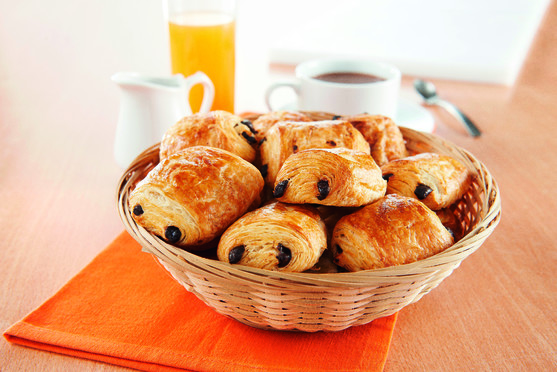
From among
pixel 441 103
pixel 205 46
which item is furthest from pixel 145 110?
pixel 441 103

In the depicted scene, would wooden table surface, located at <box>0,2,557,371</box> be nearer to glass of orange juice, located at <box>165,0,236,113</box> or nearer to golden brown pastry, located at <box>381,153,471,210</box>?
golden brown pastry, located at <box>381,153,471,210</box>

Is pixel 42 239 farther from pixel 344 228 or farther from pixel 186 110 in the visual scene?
pixel 344 228

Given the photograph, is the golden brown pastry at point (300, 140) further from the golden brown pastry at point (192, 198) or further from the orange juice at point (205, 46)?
the orange juice at point (205, 46)

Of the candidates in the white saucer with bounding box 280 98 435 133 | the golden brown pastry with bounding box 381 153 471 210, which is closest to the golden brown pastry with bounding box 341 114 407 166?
the golden brown pastry with bounding box 381 153 471 210

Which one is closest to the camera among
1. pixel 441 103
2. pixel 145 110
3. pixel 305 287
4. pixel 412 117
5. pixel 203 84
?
pixel 305 287

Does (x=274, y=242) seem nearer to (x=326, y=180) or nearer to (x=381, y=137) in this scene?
(x=326, y=180)

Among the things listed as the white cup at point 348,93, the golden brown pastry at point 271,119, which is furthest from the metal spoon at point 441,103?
the golden brown pastry at point 271,119

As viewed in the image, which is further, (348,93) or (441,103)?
(441,103)

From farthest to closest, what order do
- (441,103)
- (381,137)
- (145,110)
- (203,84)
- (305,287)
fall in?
(441,103) < (203,84) < (145,110) < (381,137) < (305,287)
